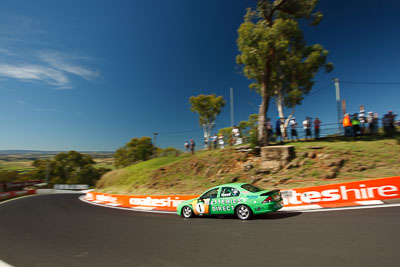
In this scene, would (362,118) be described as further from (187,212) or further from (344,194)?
(187,212)

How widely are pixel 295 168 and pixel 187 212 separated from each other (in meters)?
8.96

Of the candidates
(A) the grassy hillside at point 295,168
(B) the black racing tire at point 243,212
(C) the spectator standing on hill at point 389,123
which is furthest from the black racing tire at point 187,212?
(C) the spectator standing on hill at point 389,123

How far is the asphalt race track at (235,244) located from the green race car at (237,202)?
2.04 ft

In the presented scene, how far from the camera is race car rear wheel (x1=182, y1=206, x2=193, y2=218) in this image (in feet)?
31.1

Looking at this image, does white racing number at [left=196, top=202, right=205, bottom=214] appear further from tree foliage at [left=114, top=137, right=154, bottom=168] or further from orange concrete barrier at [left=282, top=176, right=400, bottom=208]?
tree foliage at [left=114, top=137, right=154, bottom=168]

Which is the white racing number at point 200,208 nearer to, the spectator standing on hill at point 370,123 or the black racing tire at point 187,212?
the black racing tire at point 187,212

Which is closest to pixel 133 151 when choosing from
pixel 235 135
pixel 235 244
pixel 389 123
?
pixel 235 135

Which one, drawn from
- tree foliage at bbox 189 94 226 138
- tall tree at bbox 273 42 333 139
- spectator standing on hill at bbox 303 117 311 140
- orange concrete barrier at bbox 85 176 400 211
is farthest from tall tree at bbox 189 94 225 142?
orange concrete barrier at bbox 85 176 400 211

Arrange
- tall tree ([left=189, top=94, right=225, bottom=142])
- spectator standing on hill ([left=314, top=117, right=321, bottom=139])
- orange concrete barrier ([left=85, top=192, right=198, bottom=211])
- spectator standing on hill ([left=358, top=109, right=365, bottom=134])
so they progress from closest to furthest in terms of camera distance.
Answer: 1. orange concrete barrier ([left=85, top=192, right=198, bottom=211])
2. spectator standing on hill ([left=358, top=109, right=365, bottom=134])
3. spectator standing on hill ([left=314, top=117, right=321, bottom=139])
4. tall tree ([left=189, top=94, right=225, bottom=142])

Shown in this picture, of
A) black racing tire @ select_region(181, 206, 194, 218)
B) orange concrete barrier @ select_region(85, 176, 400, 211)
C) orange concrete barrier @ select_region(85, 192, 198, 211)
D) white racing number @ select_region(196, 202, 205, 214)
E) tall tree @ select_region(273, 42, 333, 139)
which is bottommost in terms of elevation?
orange concrete barrier @ select_region(85, 192, 198, 211)

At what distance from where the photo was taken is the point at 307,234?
5.23m

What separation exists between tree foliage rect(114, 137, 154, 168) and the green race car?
52.3 meters

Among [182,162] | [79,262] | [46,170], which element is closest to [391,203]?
[79,262]

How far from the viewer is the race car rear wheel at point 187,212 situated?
947 centimetres
